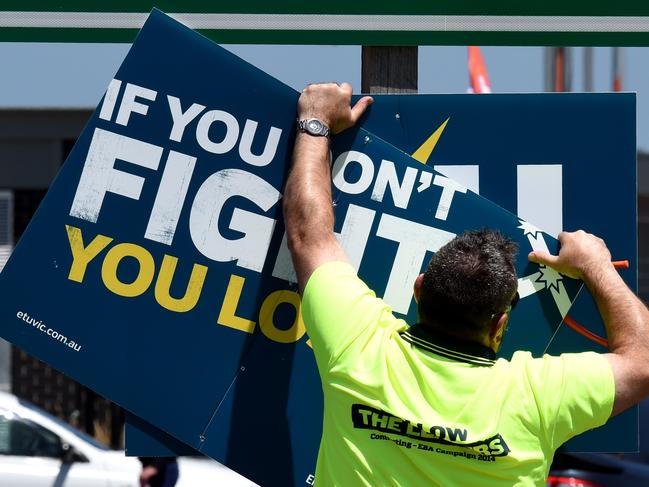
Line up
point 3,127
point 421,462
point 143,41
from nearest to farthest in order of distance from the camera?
point 421,462 → point 143,41 → point 3,127

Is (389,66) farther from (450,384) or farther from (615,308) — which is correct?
(450,384)

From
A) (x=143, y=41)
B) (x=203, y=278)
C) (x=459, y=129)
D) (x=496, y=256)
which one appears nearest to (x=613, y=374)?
(x=496, y=256)

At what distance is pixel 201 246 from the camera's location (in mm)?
2988

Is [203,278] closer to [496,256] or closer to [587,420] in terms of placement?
[496,256]

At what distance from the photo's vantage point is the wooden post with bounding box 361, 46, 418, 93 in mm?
3131

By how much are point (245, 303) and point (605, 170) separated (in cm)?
102

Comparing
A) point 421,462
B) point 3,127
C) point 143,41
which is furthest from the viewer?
point 3,127

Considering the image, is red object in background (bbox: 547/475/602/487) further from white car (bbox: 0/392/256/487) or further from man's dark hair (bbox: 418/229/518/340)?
man's dark hair (bbox: 418/229/518/340)

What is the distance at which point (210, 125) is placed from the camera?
2998mm

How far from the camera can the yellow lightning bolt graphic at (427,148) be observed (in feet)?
10.1

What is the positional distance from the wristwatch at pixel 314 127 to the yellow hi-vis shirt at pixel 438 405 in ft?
1.78

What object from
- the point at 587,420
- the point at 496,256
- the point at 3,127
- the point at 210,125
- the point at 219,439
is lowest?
the point at 219,439

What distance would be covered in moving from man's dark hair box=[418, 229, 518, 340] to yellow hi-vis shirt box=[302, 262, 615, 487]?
45 mm

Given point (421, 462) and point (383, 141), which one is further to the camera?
point (383, 141)
